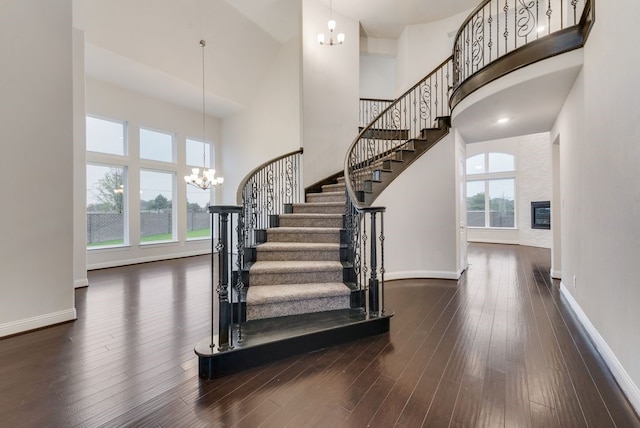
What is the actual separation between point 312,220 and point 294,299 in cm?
168

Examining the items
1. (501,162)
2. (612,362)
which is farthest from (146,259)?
(501,162)

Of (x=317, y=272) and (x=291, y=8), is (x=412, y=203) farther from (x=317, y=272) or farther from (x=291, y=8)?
(x=291, y=8)

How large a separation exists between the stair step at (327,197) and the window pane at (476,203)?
25.1ft

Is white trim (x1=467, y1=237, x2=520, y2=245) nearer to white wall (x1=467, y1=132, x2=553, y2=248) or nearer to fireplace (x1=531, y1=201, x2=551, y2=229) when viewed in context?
white wall (x1=467, y1=132, x2=553, y2=248)

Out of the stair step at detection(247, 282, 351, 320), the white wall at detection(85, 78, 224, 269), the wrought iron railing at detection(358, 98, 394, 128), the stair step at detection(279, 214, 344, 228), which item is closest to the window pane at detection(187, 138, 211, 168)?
the white wall at detection(85, 78, 224, 269)

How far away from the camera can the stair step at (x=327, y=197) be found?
4.96 m

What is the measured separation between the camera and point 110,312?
3406 mm

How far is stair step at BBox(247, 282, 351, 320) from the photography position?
2729 mm

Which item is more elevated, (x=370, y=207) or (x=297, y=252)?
(x=370, y=207)

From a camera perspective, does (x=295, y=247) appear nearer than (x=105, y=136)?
Yes

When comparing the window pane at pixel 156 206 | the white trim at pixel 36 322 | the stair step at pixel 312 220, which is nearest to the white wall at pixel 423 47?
the stair step at pixel 312 220

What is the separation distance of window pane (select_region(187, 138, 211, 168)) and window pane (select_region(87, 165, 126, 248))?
185 centimetres

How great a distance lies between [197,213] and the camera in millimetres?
8375

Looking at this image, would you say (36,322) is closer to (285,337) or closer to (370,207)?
(285,337)
